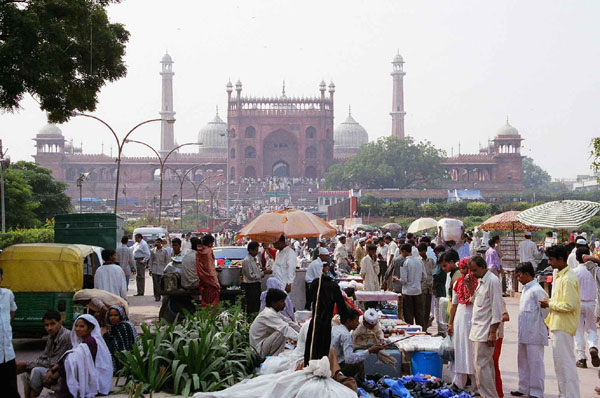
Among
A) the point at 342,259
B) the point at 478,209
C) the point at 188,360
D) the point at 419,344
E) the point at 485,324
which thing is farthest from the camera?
the point at 478,209

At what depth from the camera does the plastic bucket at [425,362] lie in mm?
7660

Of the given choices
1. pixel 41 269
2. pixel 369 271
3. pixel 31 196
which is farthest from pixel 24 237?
pixel 41 269

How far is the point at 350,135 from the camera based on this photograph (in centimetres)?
9094

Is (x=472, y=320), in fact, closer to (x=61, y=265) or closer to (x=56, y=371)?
(x=56, y=371)

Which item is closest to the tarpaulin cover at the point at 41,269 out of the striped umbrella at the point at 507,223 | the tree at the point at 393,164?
the striped umbrella at the point at 507,223

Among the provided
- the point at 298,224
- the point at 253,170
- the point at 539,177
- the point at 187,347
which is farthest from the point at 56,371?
the point at 539,177

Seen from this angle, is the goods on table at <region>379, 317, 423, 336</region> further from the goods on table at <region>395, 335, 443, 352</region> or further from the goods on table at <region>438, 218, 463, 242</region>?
the goods on table at <region>438, 218, 463, 242</region>

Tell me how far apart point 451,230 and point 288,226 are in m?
2.31

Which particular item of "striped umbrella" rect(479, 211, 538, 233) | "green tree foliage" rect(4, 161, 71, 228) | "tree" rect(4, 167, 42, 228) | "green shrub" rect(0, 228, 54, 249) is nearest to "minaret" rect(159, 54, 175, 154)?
"green tree foliage" rect(4, 161, 71, 228)

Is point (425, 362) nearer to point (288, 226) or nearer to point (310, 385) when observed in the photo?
point (310, 385)

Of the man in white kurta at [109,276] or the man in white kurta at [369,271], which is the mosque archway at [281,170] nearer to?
the man in white kurta at [369,271]

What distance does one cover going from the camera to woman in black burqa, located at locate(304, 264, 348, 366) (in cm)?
588

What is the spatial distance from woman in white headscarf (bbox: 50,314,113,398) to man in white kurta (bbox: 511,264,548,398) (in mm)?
3071

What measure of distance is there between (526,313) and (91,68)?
762cm
